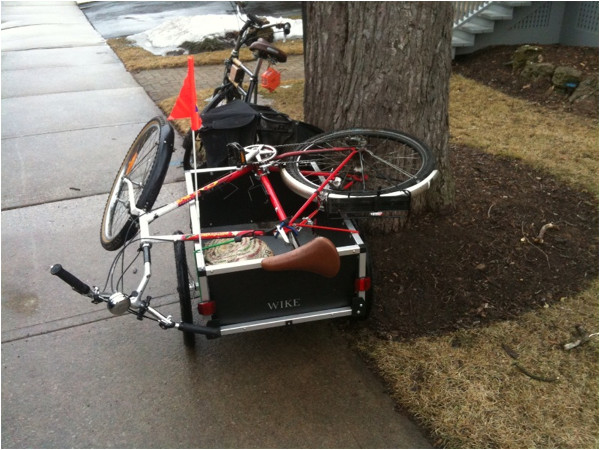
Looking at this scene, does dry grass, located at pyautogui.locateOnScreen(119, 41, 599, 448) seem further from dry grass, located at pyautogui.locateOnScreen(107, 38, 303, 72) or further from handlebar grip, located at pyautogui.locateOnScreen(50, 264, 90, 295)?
dry grass, located at pyautogui.locateOnScreen(107, 38, 303, 72)

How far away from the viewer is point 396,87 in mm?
3402

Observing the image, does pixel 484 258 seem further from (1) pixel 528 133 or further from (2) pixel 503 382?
(1) pixel 528 133

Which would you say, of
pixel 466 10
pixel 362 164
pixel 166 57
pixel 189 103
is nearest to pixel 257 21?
pixel 189 103

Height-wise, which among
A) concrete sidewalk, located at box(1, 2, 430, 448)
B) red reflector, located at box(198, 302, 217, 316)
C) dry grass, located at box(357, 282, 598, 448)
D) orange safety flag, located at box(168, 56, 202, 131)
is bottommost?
concrete sidewalk, located at box(1, 2, 430, 448)

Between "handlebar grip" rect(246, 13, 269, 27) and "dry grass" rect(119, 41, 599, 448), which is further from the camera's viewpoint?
"handlebar grip" rect(246, 13, 269, 27)

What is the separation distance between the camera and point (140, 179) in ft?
12.2

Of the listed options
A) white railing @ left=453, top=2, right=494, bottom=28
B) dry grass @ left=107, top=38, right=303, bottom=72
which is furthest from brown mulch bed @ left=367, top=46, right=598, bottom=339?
dry grass @ left=107, top=38, right=303, bottom=72

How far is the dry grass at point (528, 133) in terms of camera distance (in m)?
4.84

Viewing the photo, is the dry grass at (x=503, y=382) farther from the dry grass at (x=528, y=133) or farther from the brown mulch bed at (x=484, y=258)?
the dry grass at (x=528, y=133)

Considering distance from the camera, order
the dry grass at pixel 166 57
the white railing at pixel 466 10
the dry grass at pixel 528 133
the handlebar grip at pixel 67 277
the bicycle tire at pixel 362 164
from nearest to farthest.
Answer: the handlebar grip at pixel 67 277
the bicycle tire at pixel 362 164
the dry grass at pixel 528 133
the white railing at pixel 466 10
the dry grass at pixel 166 57

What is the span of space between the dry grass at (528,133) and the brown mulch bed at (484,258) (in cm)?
51

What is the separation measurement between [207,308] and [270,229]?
49cm

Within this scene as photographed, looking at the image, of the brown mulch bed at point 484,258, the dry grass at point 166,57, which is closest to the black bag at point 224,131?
the brown mulch bed at point 484,258

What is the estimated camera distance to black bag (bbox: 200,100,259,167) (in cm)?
342
